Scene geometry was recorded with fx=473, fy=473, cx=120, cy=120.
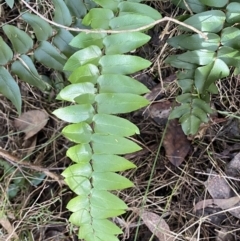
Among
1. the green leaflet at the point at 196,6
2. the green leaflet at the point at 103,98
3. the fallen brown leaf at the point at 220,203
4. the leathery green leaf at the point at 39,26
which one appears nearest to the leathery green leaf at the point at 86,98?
the green leaflet at the point at 103,98

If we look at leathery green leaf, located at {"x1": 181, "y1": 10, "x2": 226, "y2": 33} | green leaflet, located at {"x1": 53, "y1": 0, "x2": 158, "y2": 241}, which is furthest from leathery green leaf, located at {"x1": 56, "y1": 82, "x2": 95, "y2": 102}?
leathery green leaf, located at {"x1": 181, "y1": 10, "x2": 226, "y2": 33}

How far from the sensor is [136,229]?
165 cm

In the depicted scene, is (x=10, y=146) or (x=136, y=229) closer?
(x=136, y=229)

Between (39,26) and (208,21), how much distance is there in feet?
1.57

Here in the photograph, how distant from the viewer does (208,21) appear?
49.2 inches

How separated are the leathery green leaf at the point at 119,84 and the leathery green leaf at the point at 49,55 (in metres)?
0.18

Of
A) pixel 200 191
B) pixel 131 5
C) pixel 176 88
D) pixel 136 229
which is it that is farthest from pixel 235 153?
pixel 131 5

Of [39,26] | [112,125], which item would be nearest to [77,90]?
[112,125]

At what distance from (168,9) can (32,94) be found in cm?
59

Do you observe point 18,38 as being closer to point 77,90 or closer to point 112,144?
point 77,90

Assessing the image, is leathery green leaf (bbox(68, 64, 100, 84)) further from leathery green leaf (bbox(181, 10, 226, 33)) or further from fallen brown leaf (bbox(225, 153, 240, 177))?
fallen brown leaf (bbox(225, 153, 240, 177))

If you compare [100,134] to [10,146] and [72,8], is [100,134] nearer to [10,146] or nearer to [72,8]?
[72,8]

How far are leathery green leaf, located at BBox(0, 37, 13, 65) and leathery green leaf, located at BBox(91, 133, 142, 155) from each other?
13.7 inches

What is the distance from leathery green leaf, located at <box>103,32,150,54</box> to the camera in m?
1.24
